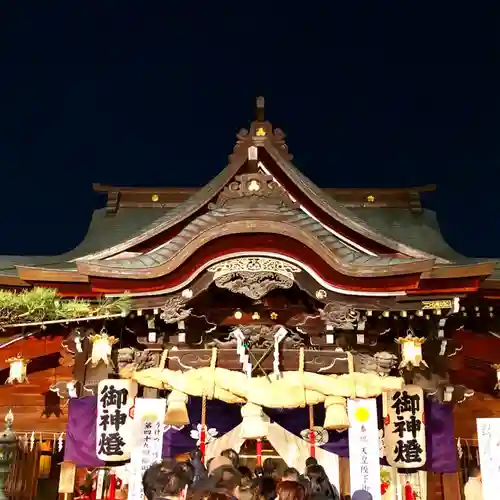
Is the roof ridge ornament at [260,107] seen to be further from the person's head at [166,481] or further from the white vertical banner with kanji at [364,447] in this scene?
the person's head at [166,481]

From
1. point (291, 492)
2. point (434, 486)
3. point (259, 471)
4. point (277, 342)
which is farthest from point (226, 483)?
point (434, 486)

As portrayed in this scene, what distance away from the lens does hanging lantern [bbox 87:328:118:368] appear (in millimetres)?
7191

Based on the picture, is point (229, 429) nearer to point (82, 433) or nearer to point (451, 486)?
point (82, 433)

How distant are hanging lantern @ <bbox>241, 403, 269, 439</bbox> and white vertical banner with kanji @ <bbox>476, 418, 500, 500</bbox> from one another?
7.99 feet

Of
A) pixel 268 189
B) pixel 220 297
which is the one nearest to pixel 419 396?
pixel 220 297

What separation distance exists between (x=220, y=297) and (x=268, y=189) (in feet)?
5.27

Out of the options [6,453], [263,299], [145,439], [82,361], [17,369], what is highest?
[263,299]

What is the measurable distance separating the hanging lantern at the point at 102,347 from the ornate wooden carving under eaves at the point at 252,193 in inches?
86.2

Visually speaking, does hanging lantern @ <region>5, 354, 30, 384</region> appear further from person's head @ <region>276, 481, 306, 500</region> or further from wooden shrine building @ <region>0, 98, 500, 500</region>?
person's head @ <region>276, 481, 306, 500</region>

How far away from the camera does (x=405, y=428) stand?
7.09 metres

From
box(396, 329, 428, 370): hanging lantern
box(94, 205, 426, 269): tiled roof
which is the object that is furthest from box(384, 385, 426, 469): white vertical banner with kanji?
box(94, 205, 426, 269): tiled roof

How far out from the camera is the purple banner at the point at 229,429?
7211mm

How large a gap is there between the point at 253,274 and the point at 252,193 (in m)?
1.43

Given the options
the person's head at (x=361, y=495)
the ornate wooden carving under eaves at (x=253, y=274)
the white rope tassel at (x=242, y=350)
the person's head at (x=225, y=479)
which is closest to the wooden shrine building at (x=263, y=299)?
the ornate wooden carving under eaves at (x=253, y=274)
